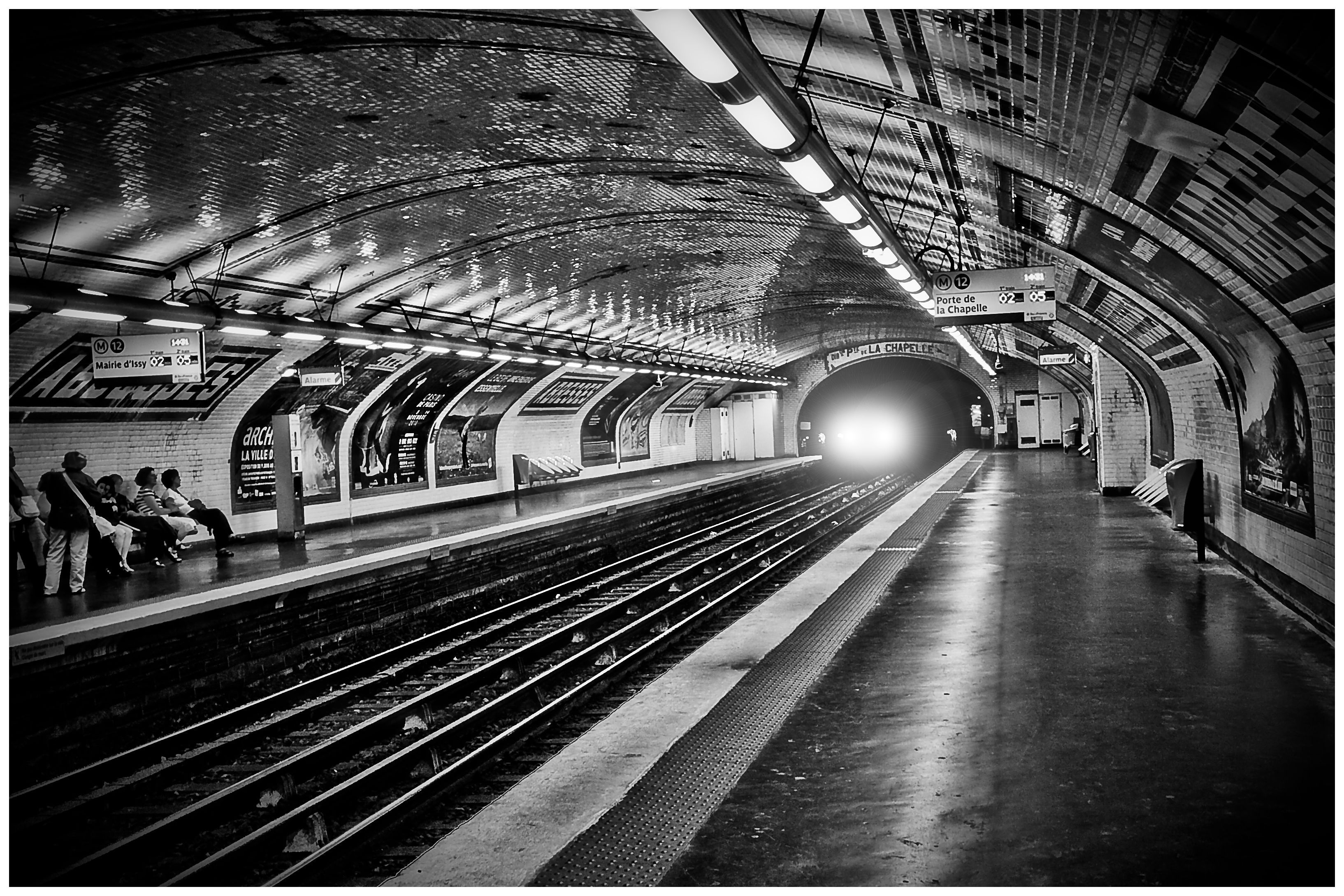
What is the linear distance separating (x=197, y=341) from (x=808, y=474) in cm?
2761

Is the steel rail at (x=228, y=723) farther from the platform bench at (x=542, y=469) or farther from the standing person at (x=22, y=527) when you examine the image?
the platform bench at (x=542, y=469)

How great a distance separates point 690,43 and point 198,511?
13017mm

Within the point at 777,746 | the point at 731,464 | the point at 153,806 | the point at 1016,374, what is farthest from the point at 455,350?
the point at 1016,374

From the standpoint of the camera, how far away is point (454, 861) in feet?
15.5

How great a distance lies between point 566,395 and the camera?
26344 mm

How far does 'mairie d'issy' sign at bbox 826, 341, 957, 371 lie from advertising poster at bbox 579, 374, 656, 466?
527 inches

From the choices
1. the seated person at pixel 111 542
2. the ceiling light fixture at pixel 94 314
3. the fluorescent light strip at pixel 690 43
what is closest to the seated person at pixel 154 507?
the seated person at pixel 111 542

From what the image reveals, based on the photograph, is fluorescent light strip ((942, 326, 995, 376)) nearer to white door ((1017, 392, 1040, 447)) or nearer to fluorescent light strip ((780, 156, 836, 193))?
white door ((1017, 392, 1040, 447))

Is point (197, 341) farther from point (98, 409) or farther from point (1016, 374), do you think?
point (1016, 374)

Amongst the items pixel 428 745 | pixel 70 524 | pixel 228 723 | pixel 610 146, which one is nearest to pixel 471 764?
pixel 428 745

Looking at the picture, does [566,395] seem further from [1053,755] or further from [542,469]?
[1053,755]

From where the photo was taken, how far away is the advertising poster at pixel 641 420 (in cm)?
3212

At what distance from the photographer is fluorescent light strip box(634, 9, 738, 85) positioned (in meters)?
3.88

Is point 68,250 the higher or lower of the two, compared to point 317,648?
higher
